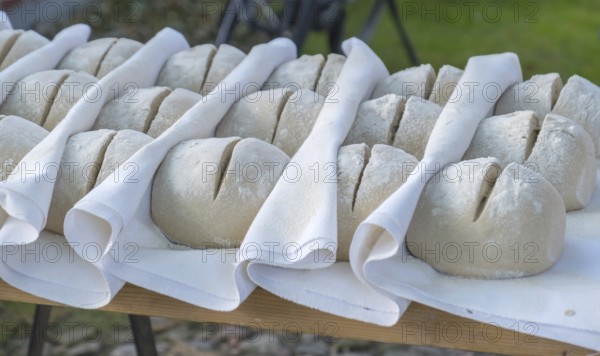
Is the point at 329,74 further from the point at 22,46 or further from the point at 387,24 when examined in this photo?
the point at 387,24

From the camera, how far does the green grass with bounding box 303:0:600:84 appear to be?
4.62 meters

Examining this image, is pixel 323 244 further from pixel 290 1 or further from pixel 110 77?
pixel 290 1

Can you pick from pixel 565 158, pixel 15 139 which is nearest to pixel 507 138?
pixel 565 158

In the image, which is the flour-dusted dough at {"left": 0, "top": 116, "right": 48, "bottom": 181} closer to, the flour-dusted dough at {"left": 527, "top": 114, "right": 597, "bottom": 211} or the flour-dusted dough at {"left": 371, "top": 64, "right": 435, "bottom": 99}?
the flour-dusted dough at {"left": 371, "top": 64, "right": 435, "bottom": 99}

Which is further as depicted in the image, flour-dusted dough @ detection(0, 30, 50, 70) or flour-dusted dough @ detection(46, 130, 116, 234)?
flour-dusted dough @ detection(0, 30, 50, 70)

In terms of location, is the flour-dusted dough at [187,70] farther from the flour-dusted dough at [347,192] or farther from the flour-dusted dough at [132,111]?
the flour-dusted dough at [347,192]

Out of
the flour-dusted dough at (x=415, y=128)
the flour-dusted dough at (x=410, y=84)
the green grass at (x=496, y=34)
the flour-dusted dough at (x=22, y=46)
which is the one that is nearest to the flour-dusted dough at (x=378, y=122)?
the flour-dusted dough at (x=415, y=128)

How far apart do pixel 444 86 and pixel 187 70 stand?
1.68 ft

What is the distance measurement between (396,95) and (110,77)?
53 cm

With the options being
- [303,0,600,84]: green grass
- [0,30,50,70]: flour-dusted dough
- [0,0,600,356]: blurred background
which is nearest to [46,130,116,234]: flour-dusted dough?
[0,30,50,70]: flour-dusted dough

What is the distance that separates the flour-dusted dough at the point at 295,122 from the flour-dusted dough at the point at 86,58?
0.47m

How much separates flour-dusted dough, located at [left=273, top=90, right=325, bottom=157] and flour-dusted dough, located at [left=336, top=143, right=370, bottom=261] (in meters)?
0.16

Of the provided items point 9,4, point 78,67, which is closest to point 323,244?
point 78,67

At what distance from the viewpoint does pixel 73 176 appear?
1272 millimetres
